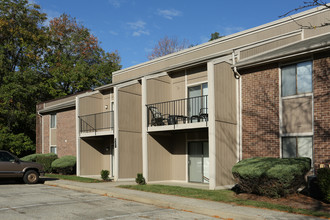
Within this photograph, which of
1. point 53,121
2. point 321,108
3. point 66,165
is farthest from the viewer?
point 53,121

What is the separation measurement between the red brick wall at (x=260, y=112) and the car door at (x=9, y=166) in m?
10.5

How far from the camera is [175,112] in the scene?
691 inches

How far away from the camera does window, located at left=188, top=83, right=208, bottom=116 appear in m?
16.5

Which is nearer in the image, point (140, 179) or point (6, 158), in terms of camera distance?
point (140, 179)

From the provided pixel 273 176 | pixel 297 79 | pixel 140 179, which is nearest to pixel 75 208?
pixel 273 176

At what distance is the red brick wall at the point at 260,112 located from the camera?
13.5 metres

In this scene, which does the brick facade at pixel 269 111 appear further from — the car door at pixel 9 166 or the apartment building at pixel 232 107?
the car door at pixel 9 166

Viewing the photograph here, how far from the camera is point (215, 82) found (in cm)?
1394

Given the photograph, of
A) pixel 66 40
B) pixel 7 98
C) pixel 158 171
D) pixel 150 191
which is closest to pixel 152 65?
pixel 158 171

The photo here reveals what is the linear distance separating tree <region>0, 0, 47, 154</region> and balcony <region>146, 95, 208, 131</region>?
64.2 feet

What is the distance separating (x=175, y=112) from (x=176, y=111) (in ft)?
0.28

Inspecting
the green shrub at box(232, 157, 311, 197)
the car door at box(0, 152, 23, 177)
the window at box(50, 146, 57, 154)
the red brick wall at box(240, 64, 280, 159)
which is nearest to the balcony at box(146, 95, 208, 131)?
the red brick wall at box(240, 64, 280, 159)

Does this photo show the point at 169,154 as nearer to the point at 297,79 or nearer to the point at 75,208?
the point at 297,79

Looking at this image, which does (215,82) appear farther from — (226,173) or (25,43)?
(25,43)
